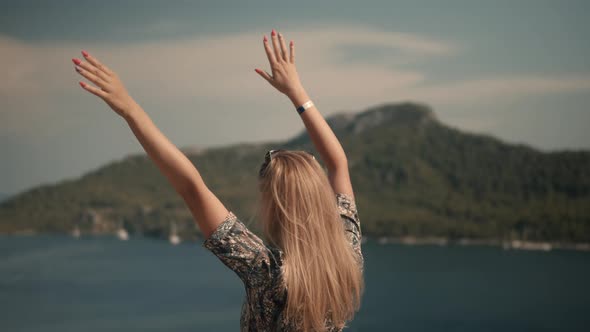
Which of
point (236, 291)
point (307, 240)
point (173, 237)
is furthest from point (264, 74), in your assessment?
point (173, 237)

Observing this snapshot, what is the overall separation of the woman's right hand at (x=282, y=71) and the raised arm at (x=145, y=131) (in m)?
0.62

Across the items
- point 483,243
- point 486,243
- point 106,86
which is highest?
point 106,86

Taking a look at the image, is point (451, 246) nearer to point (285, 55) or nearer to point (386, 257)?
point (386, 257)

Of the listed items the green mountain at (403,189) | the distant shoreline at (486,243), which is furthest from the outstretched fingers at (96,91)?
the green mountain at (403,189)

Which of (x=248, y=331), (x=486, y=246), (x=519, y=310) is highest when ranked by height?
(x=248, y=331)

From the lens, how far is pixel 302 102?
1.84 m

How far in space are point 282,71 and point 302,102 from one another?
105 millimetres

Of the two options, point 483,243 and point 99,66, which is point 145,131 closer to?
point 99,66

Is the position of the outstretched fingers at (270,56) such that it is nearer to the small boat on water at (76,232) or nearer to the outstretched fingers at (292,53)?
the outstretched fingers at (292,53)

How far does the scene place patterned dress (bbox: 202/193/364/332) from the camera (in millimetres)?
1334

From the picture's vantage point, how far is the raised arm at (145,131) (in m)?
1.23

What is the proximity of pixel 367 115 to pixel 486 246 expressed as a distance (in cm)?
6870

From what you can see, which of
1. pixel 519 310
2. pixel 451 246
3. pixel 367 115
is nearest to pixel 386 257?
pixel 451 246

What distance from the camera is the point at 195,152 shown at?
6373 inches
